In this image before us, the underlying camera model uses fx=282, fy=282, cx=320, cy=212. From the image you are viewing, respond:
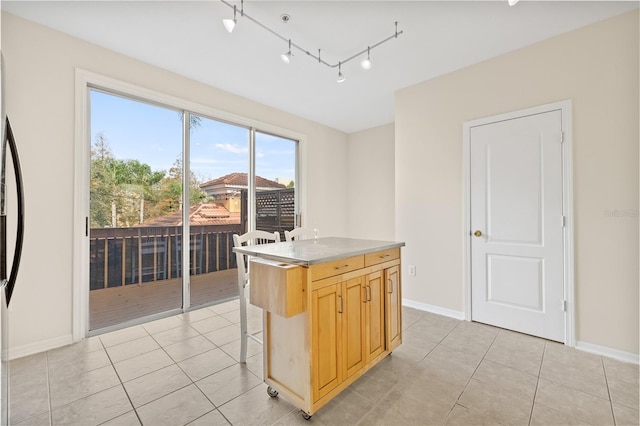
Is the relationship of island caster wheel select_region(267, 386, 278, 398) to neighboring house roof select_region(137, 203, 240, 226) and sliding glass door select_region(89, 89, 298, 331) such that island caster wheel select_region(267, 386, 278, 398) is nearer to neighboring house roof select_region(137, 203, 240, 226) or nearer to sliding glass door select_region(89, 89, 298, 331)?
sliding glass door select_region(89, 89, 298, 331)

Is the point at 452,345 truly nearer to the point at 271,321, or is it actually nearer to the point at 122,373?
the point at 271,321

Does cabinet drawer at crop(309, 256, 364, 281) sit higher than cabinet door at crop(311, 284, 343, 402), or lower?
higher

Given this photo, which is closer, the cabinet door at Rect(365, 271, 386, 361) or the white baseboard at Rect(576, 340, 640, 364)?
the cabinet door at Rect(365, 271, 386, 361)

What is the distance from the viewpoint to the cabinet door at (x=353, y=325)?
176 centimetres

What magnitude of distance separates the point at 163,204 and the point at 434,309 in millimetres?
3299

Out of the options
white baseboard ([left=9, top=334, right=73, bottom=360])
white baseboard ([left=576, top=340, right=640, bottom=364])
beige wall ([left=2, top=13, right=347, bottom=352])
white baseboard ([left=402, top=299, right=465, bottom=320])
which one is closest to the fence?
beige wall ([left=2, top=13, right=347, bottom=352])

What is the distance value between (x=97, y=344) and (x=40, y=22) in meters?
2.74

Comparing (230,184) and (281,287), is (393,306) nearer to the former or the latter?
(281,287)

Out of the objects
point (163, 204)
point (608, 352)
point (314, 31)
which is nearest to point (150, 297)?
point (163, 204)

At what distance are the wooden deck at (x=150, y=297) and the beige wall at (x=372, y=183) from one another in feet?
8.56

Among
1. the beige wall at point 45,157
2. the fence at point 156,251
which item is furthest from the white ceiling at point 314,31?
the fence at point 156,251

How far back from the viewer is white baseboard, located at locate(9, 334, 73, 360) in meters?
2.20

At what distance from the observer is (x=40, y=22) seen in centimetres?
231

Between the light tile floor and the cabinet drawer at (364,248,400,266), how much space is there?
798 mm
